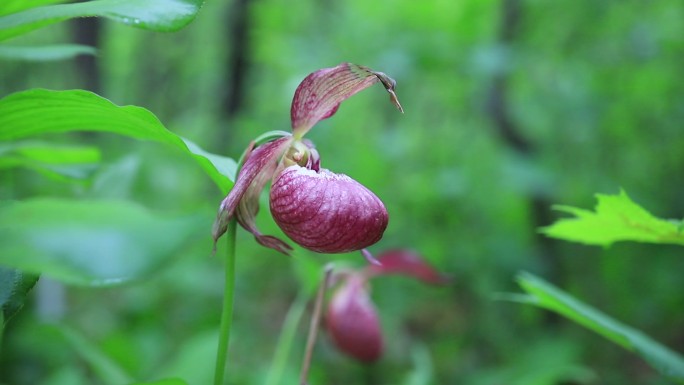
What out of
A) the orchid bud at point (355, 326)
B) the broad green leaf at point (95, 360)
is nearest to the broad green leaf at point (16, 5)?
the broad green leaf at point (95, 360)

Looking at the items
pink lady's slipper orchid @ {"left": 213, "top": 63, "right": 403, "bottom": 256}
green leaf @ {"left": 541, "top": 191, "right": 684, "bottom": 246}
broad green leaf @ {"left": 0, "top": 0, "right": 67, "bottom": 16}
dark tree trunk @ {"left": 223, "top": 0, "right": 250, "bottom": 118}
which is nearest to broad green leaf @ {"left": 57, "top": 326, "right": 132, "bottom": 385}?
pink lady's slipper orchid @ {"left": 213, "top": 63, "right": 403, "bottom": 256}

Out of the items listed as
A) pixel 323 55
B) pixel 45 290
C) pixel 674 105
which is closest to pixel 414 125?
pixel 323 55

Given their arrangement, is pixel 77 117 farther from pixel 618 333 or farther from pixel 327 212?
pixel 618 333

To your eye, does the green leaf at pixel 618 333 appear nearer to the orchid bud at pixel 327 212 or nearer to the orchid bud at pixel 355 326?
the orchid bud at pixel 327 212

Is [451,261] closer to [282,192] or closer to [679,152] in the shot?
[679,152]

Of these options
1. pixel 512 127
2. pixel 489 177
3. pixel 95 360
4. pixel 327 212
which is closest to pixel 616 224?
pixel 327 212

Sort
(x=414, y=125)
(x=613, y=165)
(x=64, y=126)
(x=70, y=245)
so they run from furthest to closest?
(x=414, y=125), (x=613, y=165), (x=64, y=126), (x=70, y=245)

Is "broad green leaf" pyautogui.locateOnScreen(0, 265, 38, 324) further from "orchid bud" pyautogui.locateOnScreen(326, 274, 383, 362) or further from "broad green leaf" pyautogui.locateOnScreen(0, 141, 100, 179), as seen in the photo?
"orchid bud" pyautogui.locateOnScreen(326, 274, 383, 362)
